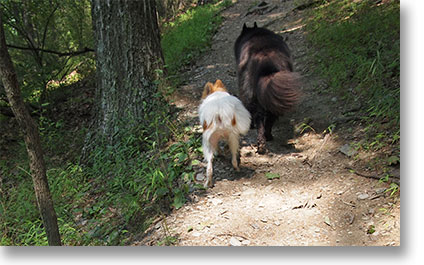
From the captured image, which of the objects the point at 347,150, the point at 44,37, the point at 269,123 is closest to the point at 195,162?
the point at 269,123

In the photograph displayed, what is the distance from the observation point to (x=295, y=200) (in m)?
2.96

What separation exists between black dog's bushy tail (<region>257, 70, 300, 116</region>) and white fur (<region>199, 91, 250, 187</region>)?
45 cm

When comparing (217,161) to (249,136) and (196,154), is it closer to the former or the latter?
(196,154)

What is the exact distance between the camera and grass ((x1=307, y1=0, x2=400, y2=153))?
3521 mm

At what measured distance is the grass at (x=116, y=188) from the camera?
10.6ft

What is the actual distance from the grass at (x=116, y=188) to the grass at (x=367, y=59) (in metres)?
1.94

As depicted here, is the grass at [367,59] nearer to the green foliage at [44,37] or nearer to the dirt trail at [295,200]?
the dirt trail at [295,200]

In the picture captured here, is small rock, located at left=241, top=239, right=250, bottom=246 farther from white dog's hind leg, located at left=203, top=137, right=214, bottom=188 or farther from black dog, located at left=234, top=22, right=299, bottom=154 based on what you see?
black dog, located at left=234, top=22, right=299, bottom=154

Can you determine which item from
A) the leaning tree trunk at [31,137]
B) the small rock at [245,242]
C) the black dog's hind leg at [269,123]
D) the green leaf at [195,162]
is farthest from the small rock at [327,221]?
the leaning tree trunk at [31,137]

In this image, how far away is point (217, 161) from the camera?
3.62 meters

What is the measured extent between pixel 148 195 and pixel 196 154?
2.40 feet

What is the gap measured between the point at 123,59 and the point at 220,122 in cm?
185

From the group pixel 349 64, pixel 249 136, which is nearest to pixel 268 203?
pixel 249 136

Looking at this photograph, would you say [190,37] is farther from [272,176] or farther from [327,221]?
[327,221]
